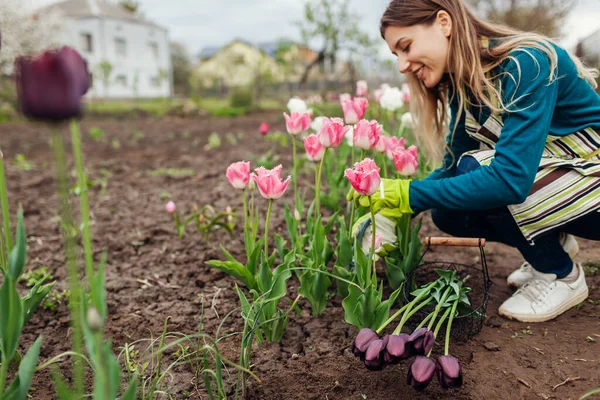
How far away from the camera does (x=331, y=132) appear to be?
146cm

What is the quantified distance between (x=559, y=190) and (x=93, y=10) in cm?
2715

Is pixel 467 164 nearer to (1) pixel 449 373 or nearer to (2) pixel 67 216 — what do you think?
(1) pixel 449 373

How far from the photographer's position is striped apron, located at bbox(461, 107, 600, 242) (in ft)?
5.01

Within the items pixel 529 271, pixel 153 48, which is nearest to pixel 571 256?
pixel 529 271

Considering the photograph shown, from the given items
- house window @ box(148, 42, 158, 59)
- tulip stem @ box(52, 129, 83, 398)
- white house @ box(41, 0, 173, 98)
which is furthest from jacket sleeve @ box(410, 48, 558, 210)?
house window @ box(148, 42, 158, 59)

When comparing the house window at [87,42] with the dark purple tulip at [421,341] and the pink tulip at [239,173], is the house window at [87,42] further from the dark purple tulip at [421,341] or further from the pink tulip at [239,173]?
the dark purple tulip at [421,341]

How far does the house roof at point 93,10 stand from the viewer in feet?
80.5

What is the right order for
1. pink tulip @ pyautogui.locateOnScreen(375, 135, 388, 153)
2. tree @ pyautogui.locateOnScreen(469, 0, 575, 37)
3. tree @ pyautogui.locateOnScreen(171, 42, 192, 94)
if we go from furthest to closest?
tree @ pyautogui.locateOnScreen(171, 42, 192, 94) → tree @ pyautogui.locateOnScreen(469, 0, 575, 37) → pink tulip @ pyautogui.locateOnScreen(375, 135, 388, 153)

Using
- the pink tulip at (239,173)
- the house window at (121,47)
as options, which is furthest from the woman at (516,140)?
the house window at (121,47)

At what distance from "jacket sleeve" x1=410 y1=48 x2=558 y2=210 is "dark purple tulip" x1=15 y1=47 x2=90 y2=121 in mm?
1006

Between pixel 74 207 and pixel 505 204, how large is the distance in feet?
8.52

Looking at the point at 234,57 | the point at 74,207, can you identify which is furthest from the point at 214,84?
the point at 74,207

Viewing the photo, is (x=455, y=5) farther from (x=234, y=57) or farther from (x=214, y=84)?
(x=214, y=84)

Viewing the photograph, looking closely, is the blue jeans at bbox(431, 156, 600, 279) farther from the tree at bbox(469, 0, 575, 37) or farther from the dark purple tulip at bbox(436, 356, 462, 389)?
the tree at bbox(469, 0, 575, 37)
